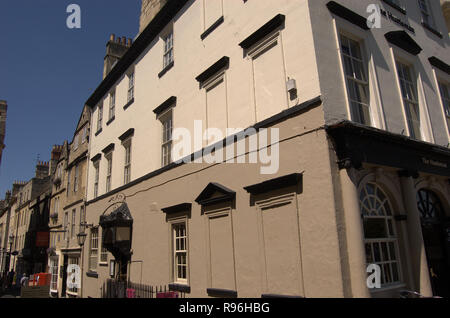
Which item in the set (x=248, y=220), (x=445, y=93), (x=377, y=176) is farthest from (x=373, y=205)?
(x=445, y=93)

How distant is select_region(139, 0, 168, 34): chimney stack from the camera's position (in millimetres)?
16094

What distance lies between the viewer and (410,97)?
10.0m

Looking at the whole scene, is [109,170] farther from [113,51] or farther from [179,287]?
[179,287]

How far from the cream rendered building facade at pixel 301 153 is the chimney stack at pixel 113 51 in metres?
9.53

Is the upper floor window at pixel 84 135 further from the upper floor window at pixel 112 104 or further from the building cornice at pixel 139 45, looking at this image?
the upper floor window at pixel 112 104

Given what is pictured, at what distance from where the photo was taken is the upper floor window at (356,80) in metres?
8.21

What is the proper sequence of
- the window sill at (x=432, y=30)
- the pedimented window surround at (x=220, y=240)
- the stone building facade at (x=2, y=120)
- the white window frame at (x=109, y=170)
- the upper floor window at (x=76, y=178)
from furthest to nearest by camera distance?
the stone building facade at (x=2, y=120) < the upper floor window at (x=76, y=178) < the white window frame at (x=109, y=170) < the window sill at (x=432, y=30) < the pedimented window surround at (x=220, y=240)

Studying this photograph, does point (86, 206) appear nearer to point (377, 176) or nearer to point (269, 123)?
point (269, 123)

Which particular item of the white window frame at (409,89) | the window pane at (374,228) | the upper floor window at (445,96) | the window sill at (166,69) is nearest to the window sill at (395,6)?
the white window frame at (409,89)

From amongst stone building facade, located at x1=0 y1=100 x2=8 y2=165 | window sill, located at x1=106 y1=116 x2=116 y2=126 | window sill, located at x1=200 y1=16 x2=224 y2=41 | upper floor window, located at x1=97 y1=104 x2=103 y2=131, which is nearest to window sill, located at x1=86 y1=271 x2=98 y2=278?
window sill, located at x1=106 y1=116 x2=116 y2=126

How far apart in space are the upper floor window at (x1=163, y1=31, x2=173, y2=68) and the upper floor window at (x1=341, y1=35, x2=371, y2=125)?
7.64m

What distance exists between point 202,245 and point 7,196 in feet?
215

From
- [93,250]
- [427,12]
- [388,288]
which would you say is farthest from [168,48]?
[388,288]

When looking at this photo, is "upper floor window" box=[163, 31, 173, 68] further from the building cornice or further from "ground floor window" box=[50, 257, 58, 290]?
"ground floor window" box=[50, 257, 58, 290]
